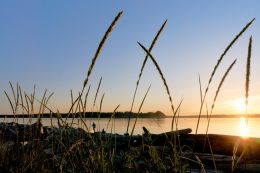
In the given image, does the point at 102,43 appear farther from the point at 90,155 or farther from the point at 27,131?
the point at 27,131

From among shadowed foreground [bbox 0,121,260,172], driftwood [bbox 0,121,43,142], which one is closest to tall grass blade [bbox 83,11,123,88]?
shadowed foreground [bbox 0,121,260,172]

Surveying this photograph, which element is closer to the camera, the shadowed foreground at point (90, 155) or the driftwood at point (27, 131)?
the shadowed foreground at point (90, 155)

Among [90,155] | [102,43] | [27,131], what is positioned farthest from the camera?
[27,131]

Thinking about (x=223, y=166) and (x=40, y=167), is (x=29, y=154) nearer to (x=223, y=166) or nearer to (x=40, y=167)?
(x=40, y=167)

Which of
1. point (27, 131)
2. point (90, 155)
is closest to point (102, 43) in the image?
point (90, 155)

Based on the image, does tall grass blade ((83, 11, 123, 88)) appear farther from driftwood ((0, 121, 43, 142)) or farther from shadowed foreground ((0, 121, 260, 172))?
driftwood ((0, 121, 43, 142))

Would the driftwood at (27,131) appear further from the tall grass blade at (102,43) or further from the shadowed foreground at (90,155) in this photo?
the tall grass blade at (102,43)

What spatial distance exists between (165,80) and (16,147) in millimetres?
2426

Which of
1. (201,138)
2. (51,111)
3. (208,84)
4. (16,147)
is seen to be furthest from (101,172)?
(201,138)

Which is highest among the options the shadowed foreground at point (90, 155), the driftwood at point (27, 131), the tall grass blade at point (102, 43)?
the tall grass blade at point (102, 43)

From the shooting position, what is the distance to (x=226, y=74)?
2.53 meters

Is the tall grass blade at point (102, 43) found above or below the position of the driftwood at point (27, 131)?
above

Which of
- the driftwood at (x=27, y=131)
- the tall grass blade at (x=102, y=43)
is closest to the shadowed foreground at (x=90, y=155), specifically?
the driftwood at (x=27, y=131)

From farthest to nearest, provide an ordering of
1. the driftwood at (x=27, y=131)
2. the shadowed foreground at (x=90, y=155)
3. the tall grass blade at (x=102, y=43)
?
the driftwood at (x=27, y=131), the shadowed foreground at (x=90, y=155), the tall grass blade at (x=102, y=43)
